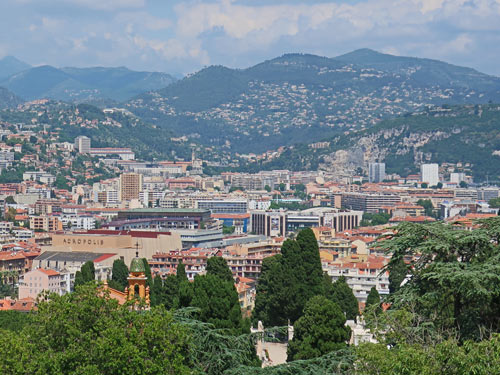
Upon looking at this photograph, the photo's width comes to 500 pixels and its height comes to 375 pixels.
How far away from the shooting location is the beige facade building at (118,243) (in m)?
67.1

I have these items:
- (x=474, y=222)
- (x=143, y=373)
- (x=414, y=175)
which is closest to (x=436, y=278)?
(x=474, y=222)

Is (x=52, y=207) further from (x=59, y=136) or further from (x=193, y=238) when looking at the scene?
(x=59, y=136)

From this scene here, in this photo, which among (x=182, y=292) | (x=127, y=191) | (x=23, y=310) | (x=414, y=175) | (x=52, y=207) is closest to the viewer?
(x=182, y=292)

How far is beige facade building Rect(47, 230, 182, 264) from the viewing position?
6712 centimetres

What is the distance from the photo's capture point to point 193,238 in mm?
82000

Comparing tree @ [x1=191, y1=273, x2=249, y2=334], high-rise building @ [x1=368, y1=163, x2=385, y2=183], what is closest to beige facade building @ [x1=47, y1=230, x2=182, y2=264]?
tree @ [x1=191, y1=273, x2=249, y2=334]

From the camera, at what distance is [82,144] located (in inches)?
7195

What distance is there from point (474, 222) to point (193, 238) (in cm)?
5938

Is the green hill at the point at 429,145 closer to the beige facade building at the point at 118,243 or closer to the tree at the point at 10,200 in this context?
the tree at the point at 10,200

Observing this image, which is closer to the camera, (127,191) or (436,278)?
(436,278)

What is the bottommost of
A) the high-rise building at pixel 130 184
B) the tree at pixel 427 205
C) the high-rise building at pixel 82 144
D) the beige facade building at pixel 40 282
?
the beige facade building at pixel 40 282

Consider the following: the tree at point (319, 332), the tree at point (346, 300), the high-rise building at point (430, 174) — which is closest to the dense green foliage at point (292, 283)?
the tree at point (346, 300)

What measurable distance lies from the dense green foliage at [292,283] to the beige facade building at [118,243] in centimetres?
3020

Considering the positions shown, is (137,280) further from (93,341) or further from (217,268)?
(93,341)
